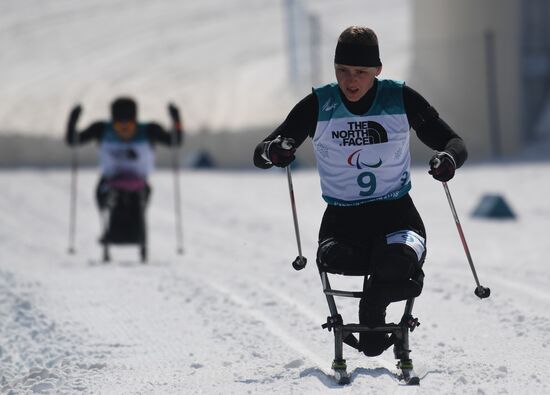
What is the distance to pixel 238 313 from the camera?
25.4 ft

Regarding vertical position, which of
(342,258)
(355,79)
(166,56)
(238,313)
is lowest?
(238,313)

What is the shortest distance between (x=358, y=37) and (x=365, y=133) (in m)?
0.43

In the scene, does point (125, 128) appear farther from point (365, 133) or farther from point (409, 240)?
point (409, 240)

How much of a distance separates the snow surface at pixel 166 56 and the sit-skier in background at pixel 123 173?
876 centimetres

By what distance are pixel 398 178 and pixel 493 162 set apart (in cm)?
1504

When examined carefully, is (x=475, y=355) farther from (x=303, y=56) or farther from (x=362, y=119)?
(x=303, y=56)

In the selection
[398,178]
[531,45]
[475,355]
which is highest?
[531,45]

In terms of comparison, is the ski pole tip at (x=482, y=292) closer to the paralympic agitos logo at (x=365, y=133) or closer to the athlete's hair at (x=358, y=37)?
the paralympic agitos logo at (x=365, y=133)

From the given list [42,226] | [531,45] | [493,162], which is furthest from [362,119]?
[531,45]

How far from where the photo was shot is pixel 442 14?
2169cm

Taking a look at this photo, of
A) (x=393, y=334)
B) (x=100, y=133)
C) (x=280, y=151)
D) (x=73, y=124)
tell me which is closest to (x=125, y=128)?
(x=100, y=133)

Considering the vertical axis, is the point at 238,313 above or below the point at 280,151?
below

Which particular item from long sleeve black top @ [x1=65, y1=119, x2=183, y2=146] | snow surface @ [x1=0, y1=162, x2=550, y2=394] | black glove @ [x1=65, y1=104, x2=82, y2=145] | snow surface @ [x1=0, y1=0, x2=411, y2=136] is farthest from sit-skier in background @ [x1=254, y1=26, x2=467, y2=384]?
snow surface @ [x1=0, y1=0, x2=411, y2=136]

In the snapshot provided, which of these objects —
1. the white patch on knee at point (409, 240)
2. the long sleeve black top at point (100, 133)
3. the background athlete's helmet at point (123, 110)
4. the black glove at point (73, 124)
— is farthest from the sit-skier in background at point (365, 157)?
the black glove at point (73, 124)
